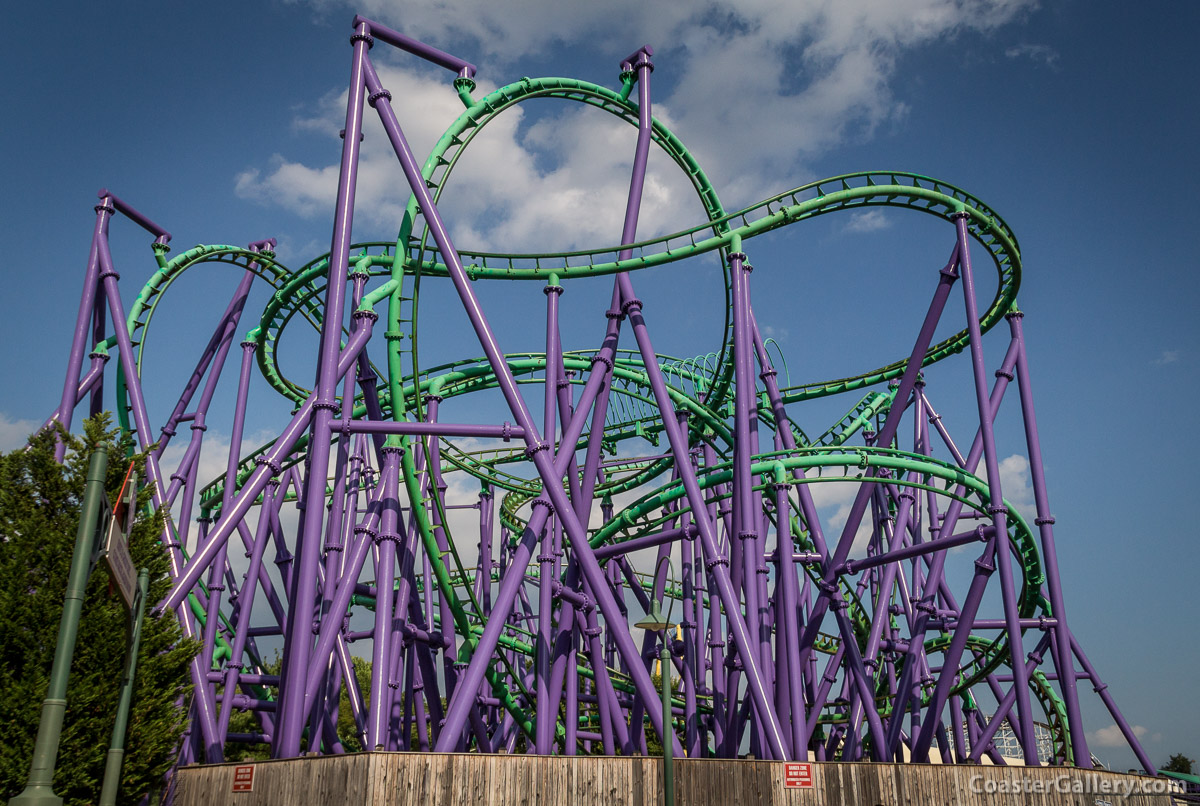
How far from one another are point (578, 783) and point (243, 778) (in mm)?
2850

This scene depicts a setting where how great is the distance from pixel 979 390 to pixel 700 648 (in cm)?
703

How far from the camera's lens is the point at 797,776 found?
925 centimetres

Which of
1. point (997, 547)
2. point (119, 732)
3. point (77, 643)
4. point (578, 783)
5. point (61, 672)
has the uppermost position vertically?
point (997, 547)

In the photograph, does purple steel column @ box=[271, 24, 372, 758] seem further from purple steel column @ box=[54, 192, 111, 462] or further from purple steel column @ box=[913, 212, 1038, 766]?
purple steel column @ box=[913, 212, 1038, 766]

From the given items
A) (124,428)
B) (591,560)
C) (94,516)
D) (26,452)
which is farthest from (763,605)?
(124,428)

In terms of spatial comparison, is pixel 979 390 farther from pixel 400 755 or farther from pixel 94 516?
pixel 94 516

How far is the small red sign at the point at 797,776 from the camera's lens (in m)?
9.20

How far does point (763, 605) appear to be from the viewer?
1162 centimetres

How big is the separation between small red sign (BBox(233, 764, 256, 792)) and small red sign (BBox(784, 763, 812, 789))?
4816mm

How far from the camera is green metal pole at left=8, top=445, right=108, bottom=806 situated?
3.95 m

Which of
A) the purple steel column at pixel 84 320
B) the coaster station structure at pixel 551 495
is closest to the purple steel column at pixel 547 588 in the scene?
the coaster station structure at pixel 551 495

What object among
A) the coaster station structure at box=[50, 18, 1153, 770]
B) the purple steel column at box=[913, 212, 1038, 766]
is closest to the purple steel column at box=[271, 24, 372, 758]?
the coaster station structure at box=[50, 18, 1153, 770]

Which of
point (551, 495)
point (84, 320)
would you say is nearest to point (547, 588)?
point (551, 495)

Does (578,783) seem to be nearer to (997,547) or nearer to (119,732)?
(119,732)
